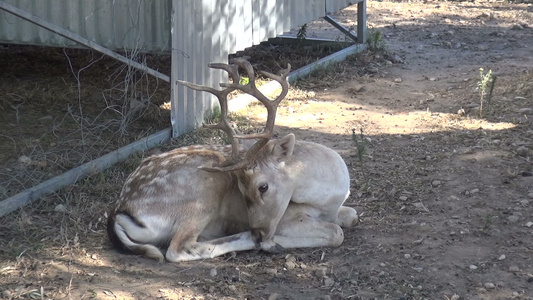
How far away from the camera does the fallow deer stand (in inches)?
224

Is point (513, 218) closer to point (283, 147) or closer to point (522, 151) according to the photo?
point (522, 151)

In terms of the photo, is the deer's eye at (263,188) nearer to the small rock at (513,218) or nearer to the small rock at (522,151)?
the small rock at (513,218)

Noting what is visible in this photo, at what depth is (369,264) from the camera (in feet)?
17.9

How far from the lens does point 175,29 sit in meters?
8.05

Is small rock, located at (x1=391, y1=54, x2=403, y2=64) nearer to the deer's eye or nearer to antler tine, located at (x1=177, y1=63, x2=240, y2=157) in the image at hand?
antler tine, located at (x1=177, y1=63, x2=240, y2=157)

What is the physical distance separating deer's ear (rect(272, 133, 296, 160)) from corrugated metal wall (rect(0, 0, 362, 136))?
2.51 m

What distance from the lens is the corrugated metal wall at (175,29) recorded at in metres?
→ 8.23

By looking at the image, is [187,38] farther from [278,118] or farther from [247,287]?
[247,287]

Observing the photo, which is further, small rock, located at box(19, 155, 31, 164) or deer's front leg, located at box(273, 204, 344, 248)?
small rock, located at box(19, 155, 31, 164)

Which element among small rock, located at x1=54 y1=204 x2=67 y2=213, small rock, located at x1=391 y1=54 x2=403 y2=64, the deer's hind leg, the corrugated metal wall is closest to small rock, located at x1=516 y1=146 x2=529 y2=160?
the deer's hind leg

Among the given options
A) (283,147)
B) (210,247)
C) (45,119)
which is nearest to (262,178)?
(283,147)

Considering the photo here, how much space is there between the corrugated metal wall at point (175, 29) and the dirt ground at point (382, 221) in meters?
0.62

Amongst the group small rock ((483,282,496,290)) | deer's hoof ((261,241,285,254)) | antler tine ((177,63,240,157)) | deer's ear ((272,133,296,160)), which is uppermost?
antler tine ((177,63,240,157))

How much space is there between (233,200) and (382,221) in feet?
3.83
